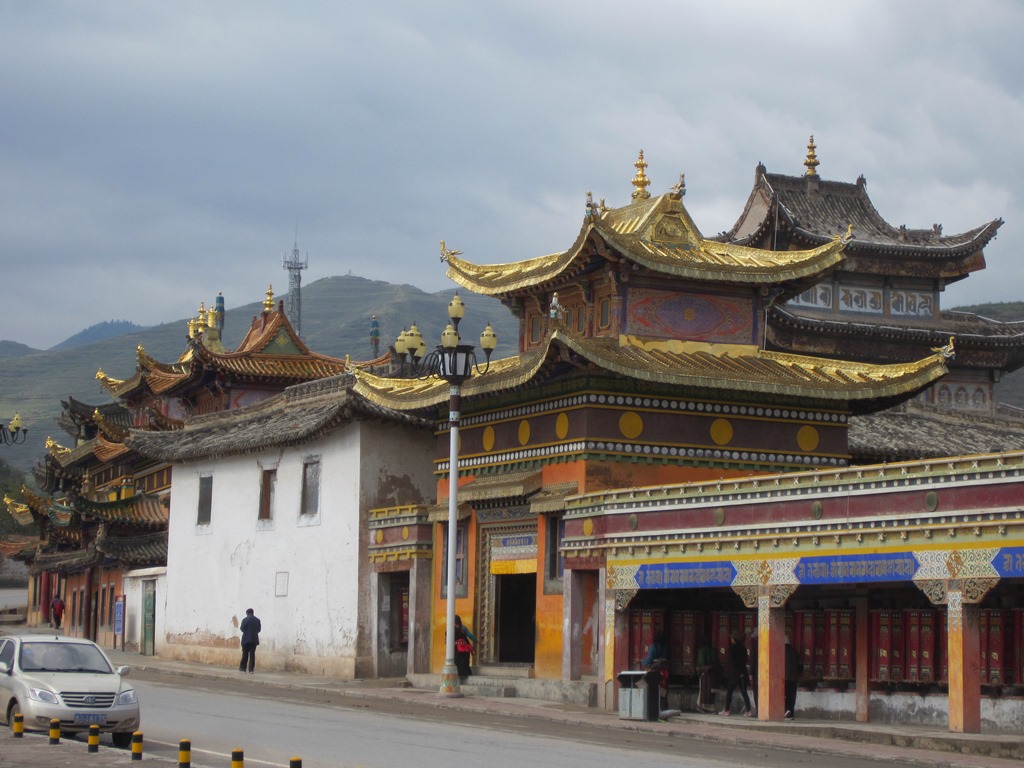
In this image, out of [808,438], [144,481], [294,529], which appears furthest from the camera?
[144,481]

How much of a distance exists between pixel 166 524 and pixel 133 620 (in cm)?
520

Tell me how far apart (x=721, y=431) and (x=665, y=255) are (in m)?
3.59

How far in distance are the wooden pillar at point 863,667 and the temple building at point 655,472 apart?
3 cm

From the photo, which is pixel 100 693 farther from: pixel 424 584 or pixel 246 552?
pixel 246 552

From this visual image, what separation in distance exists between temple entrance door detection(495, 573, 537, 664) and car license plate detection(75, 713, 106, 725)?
13.5 meters

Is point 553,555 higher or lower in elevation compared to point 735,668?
higher

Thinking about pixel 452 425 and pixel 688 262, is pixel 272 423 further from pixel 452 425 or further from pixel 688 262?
pixel 688 262

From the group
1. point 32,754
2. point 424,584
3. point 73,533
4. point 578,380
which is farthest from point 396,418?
point 73,533

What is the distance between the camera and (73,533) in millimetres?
67688

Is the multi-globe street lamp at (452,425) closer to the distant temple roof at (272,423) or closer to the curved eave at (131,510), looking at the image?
the distant temple roof at (272,423)

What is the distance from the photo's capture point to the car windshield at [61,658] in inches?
836

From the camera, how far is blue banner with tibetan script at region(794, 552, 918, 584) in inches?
867

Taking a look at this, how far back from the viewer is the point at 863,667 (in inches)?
958

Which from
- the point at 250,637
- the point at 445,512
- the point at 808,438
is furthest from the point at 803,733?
the point at 250,637
